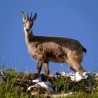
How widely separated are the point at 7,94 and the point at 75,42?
512 inches

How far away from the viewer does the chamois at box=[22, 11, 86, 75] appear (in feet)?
70.0

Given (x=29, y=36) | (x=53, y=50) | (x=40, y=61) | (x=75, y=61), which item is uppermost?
(x=29, y=36)

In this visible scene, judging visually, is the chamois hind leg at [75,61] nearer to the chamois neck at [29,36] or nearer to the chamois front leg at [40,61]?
the chamois front leg at [40,61]

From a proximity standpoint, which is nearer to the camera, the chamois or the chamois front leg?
the chamois front leg

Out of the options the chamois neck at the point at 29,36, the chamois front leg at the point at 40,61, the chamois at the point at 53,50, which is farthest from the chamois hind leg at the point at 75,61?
the chamois neck at the point at 29,36

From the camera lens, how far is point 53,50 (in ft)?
71.9

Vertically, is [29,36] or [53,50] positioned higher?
[29,36]

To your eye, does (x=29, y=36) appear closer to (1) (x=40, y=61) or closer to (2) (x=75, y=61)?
(1) (x=40, y=61)

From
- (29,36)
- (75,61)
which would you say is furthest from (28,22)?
(75,61)

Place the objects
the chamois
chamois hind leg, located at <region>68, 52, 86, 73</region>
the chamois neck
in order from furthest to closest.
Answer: the chamois neck → the chamois → chamois hind leg, located at <region>68, 52, 86, 73</region>

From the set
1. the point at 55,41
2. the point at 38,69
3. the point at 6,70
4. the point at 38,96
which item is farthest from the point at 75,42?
the point at 38,96

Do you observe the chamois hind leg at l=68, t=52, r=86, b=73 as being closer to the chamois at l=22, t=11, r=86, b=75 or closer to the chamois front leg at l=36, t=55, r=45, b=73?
the chamois at l=22, t=11, r=86, b=75

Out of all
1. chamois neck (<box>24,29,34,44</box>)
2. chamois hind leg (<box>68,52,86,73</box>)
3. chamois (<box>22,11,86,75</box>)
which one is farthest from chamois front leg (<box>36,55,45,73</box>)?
chamois neck (<box>24,29,34,44</box>)

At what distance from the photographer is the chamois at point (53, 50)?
21344 mm
